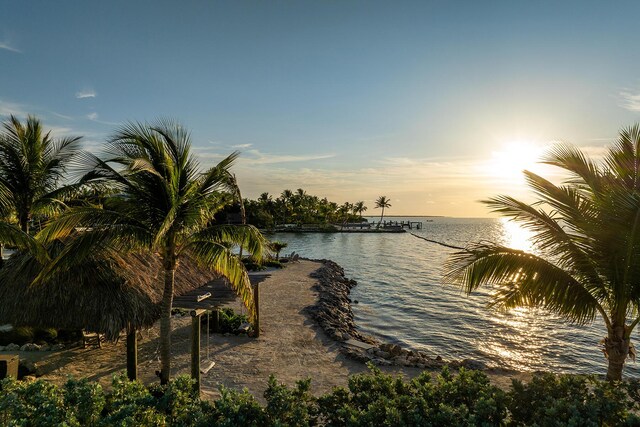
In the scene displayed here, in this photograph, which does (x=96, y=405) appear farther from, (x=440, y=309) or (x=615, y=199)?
(x=440, y=309)

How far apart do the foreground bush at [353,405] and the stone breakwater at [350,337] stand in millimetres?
6100

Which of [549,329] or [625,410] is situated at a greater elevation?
[625,410]

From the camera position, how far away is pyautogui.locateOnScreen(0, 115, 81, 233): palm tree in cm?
1009

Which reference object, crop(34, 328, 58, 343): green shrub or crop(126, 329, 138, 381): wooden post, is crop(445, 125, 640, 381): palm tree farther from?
crop(34, 328, 58, 343): green shrub

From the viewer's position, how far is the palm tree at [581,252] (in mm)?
5566

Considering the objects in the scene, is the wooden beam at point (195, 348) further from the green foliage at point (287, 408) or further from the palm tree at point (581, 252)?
the palm tree at point (581, 252)

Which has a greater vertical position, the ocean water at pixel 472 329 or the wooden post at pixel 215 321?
the wooden post at pixel 215 321

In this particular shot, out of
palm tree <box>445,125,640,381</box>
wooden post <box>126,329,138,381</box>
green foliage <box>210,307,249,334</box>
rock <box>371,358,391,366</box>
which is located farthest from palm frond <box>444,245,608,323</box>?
green foliage <box>210,307,249,334</box>

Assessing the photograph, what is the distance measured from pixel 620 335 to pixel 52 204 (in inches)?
519

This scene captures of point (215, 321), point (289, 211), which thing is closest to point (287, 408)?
point (215, 321)

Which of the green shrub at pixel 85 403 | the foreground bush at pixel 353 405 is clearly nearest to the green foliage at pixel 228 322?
the foreground bush at pixel 353 405

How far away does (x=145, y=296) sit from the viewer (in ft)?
31.2

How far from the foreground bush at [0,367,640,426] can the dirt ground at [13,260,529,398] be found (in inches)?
157

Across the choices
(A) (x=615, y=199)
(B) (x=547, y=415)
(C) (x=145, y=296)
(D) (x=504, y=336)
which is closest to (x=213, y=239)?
(C) (x=145, y=296)
